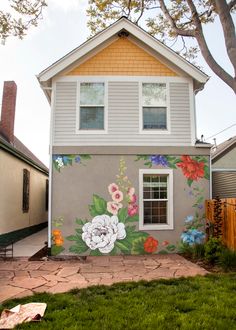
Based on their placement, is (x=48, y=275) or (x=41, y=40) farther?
(x=41, y=40)

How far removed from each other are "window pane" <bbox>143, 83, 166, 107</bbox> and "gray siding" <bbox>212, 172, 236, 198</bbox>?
2880 millimetres

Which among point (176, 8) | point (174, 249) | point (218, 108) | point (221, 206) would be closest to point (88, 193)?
point (174, 249)

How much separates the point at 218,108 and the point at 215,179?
11.6 m

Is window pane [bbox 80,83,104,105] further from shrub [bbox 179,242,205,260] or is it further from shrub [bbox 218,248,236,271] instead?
shrub [bbox 218,248,236,271]

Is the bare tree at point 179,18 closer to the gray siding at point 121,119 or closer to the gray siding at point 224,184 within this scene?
the gray siding at point 121,119

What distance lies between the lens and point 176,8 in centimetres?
1210

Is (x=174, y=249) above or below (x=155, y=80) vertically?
below

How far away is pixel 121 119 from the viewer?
10336 mm

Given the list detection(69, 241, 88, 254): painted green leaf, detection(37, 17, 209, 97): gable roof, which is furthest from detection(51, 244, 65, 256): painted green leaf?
detection(37, 17, 209, 97): gable roof

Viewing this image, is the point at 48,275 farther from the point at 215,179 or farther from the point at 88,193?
the point at 215,179

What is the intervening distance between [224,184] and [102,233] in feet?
13.9

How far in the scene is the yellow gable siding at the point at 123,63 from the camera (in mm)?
10523

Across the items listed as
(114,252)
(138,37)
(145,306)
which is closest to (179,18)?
(138,37)

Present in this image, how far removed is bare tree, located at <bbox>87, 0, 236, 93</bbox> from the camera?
863 cm
